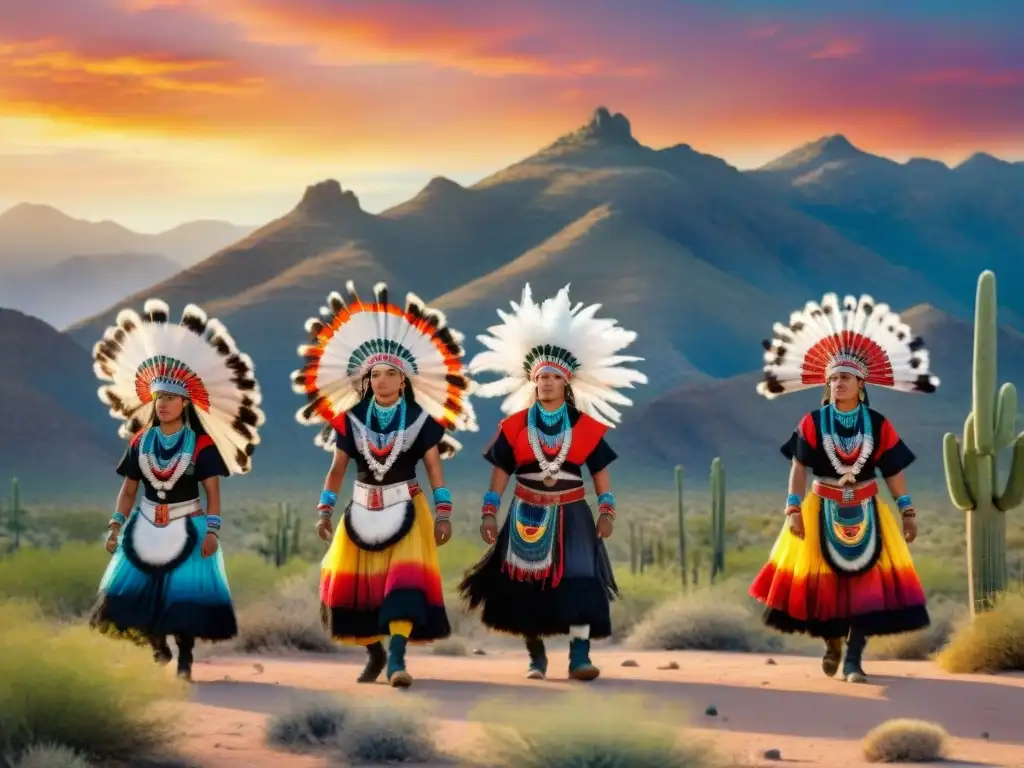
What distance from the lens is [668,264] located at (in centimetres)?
10581

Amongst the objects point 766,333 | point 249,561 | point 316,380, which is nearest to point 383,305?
point 316,380

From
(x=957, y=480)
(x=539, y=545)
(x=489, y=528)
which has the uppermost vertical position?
(x=957, y=480)

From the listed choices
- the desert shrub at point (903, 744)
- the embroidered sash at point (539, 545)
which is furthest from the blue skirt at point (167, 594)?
the desert shrub at point (903, 744)

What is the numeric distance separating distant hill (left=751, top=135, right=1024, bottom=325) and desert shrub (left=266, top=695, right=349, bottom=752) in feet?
393

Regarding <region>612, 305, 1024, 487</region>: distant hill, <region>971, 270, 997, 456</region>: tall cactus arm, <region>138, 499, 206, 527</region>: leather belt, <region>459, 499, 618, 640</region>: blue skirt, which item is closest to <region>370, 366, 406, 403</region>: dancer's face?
<region>459, 499, 618, 640</region>: blue skirt

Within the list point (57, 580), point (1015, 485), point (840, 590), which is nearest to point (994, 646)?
point (840, 590)

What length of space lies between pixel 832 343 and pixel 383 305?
11.2 feet

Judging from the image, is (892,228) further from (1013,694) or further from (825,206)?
(1013,694)

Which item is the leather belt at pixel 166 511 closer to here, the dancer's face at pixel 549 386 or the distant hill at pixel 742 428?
the dancer's face at pixel 549 386

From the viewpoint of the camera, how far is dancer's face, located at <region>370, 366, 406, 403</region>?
13359 mm

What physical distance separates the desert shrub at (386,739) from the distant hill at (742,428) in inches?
2552

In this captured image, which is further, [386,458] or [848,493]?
[848,493]

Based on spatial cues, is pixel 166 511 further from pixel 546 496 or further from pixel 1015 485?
pixel 1015 485

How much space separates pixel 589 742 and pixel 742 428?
71516mm
